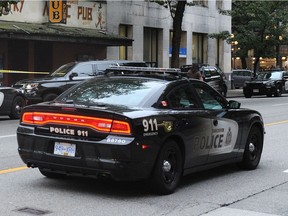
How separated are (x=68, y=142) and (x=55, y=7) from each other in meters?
20.0

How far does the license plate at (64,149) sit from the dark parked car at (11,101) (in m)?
9.62

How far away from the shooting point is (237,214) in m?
5.84

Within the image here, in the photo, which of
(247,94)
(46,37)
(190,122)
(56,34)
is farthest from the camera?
(247,94)

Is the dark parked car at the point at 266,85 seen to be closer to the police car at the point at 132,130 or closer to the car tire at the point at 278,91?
the car tire at the point at 278,91

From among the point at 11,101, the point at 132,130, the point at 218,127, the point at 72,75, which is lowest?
the point at 11,101

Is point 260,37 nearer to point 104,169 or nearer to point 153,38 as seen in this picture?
point 153,38

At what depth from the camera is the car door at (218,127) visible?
24.7ft

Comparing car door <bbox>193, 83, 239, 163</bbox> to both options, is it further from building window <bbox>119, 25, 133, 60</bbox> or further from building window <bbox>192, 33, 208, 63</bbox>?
building window <bbox>192, 33, 208, 63</bbox>

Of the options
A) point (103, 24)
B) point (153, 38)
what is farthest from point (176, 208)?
point (153, 38)

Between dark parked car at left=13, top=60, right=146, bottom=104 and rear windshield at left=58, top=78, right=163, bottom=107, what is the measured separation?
30.4 feet

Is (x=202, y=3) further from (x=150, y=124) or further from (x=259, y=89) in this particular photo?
(x=150, y=124)

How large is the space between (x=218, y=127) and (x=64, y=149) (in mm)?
2405

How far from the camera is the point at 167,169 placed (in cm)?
665

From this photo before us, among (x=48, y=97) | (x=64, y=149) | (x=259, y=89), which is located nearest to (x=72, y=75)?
(x=48, y=97)
